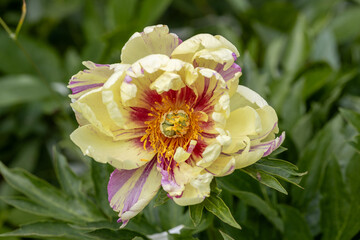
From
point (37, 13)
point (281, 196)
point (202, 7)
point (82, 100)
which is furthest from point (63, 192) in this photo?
point (202, 7)

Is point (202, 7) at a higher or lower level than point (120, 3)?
lower

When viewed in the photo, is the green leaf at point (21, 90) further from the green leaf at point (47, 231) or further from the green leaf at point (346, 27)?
the green leaf at point (346, 27)

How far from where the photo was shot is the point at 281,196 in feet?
3.78

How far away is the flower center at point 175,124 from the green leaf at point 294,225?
0.30 metres

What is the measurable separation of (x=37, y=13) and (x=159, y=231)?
128 centimetres

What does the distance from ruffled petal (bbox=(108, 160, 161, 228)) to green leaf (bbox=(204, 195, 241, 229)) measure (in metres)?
0.10

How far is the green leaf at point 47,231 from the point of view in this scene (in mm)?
974

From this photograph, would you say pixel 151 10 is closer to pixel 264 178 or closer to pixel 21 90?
pixel 21 90

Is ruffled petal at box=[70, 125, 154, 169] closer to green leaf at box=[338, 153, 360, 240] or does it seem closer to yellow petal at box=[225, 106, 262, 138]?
yellow petal at box=[225, 106, 262, 138]

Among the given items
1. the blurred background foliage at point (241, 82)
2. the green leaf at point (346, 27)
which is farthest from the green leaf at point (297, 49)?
the green leaf at point (346, 27)

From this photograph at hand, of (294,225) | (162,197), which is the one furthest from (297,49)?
(162,197)

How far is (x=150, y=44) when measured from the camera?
0.85 m

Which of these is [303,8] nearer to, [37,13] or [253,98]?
[37,13]

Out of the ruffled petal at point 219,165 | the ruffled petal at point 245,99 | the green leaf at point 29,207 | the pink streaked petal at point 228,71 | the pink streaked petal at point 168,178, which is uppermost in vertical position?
the pink streaked petal at point 228,71
